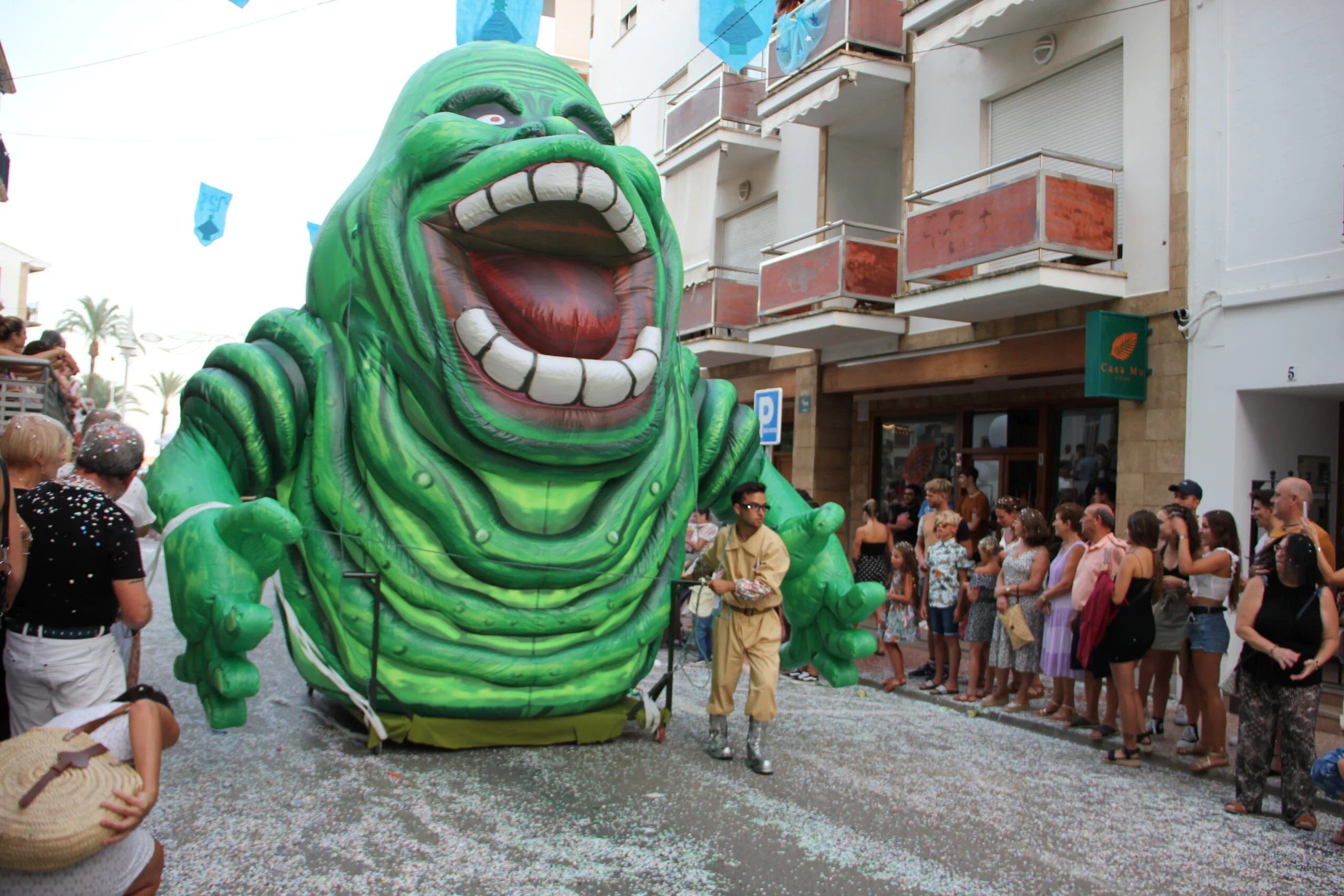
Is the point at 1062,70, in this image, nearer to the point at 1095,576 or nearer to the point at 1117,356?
the point at 1117,356

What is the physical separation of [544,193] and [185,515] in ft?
6.14

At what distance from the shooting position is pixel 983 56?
10.0 m

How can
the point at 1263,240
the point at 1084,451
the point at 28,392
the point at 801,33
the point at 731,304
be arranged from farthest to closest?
the point at 731,304 < the point at 801,33 < the point at 1084,451 < the point at 1263,240 < the point at 28,392

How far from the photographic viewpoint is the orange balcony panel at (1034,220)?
8289 mm

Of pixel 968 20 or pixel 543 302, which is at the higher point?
pixel 968 20

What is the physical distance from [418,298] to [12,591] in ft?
6.53

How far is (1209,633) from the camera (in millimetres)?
5281

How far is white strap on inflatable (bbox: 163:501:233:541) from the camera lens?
4078mm

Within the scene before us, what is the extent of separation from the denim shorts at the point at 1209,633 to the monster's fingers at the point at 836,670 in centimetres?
176

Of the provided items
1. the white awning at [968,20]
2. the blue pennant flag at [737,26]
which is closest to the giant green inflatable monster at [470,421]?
the blue pennant flag at [737,26]

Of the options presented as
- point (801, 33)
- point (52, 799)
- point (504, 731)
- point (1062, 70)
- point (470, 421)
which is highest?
point (801, 33)

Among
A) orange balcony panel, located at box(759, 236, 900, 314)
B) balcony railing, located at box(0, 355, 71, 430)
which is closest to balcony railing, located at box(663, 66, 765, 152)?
orange balcony panel, located at box(759, 236, 900, 314)

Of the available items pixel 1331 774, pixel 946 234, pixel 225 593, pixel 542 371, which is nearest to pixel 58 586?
pixel 225 593

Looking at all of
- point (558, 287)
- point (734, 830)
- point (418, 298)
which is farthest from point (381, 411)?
point (734, 830)
